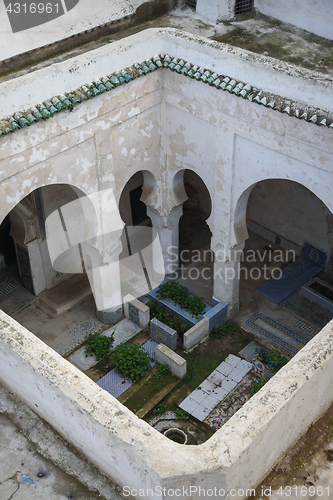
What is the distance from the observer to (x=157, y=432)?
433 centimetres

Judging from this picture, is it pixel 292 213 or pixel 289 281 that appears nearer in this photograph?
pixel 289 281

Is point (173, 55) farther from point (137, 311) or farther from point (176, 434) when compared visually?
point (176, 434)

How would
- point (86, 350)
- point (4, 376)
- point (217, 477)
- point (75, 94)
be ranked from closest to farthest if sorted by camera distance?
point (217, 477), point (4, 376), point (75, 94), point (86, 350)

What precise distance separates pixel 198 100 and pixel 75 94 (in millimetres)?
2031

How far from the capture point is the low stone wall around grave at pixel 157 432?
411cm

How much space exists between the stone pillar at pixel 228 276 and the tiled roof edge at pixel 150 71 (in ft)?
9.91

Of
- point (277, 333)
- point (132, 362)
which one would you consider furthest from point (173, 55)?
point (277, 333)

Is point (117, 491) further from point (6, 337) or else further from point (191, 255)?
point (191, 255)

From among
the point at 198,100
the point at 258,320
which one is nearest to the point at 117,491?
the point at 198,100

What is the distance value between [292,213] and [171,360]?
4656 millimetres

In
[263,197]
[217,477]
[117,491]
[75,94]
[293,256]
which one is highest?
[75,94]

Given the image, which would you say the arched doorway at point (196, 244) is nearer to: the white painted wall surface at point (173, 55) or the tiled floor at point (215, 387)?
the tiled floor at point (215, 387)

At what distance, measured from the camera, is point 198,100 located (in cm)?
901

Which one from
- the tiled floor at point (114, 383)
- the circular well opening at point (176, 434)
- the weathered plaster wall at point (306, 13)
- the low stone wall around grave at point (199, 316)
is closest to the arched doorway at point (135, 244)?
the low stone wall around grave at point (199, 316)
